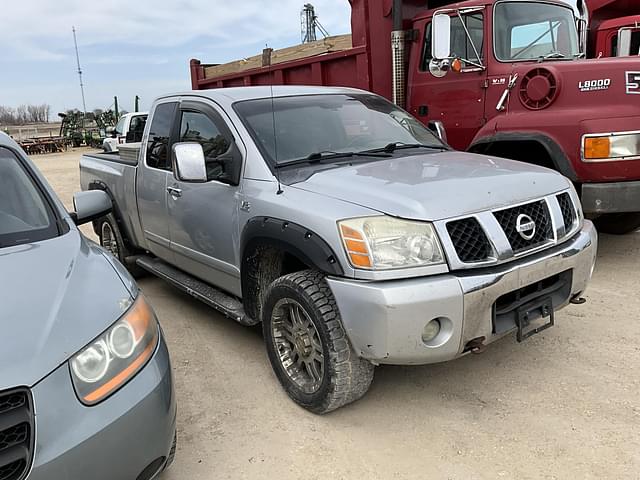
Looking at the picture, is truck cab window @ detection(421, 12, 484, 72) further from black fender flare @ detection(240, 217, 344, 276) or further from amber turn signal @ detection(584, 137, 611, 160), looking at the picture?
black fender flare @ detection(240, 217, 344, 276)

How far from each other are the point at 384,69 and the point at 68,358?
205 inches

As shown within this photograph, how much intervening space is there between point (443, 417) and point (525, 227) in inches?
44.2

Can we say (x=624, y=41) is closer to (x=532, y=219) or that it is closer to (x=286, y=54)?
(x=286, y=54)

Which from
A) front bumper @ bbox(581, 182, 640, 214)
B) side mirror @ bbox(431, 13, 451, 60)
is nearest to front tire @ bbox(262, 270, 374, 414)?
front bumper @ bbox(581, 182, 640, 214)

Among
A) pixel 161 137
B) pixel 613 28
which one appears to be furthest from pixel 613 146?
pixel 161 137

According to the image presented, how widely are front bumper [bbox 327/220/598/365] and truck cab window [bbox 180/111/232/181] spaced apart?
1.35 metres

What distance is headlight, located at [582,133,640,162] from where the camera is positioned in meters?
4.55

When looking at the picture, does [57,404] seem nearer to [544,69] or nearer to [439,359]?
[439,359]

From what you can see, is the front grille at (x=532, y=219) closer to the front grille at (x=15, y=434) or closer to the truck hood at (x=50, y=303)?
the truck hood at (x=50, y=303)

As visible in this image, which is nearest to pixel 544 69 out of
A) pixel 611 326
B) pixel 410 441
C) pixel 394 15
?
pixel 394 15

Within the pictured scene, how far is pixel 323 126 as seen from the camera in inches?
153

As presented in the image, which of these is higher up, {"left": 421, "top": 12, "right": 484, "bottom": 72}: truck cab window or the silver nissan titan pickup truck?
{"left": 421, "top": 12, "right": 484, "bottom": 72}: truck cab window

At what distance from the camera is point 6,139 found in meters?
3.28

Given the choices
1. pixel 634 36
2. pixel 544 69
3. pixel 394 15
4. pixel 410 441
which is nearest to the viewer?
pixel 410 441
